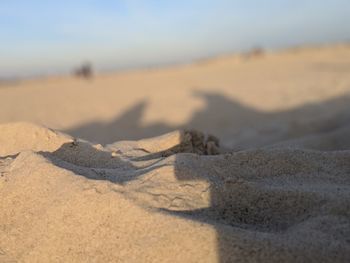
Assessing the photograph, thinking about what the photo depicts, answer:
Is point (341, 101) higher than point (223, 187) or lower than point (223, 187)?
lower

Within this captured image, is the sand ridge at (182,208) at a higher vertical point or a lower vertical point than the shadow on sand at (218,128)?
higher

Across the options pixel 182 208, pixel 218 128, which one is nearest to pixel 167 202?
pixel 182 208

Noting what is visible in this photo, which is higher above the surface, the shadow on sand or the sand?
the sand

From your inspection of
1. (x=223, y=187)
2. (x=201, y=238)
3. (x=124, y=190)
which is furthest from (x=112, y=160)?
(x=201, y=238)

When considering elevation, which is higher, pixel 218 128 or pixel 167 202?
pixel 167 202

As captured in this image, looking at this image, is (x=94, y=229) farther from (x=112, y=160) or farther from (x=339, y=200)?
(x=339, y=200)

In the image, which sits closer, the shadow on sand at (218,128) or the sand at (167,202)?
the sand at (167,202)

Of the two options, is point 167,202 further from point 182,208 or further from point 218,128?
point 218,128

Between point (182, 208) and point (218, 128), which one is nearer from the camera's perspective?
point (182, 208)

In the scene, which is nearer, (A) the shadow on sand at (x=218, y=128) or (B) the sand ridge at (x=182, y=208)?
(B) the sand ridge at (x=182, y=208)

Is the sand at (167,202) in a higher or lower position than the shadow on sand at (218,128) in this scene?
higher

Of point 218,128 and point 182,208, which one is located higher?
point 182,208
